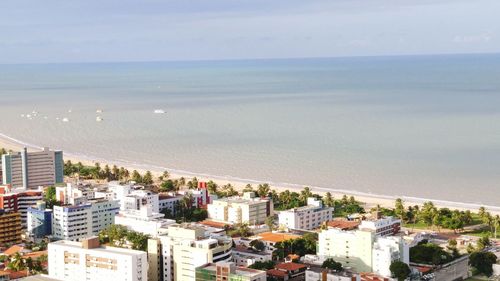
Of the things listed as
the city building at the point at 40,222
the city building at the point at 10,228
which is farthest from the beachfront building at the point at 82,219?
the city building at the point at 10,228

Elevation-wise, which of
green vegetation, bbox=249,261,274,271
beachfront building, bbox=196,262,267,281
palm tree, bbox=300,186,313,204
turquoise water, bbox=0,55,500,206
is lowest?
green vegetation, bbox=249,261,274,271

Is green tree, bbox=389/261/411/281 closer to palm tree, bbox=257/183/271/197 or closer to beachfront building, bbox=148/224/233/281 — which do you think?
beachfront building, bbox=148/224/233/281

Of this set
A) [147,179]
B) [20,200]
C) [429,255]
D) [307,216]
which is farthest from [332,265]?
[147,179]

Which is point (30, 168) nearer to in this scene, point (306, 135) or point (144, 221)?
point (144, 221)

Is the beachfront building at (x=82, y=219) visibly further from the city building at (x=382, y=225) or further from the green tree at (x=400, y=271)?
the green tree at (x=400, y=271)

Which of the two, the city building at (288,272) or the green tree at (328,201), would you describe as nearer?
the city building at (288,272)

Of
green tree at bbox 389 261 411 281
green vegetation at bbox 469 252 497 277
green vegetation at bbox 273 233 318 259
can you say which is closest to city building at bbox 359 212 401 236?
green vegetation at bbox 273 233 318 259

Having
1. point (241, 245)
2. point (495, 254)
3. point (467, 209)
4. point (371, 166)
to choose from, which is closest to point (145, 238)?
point (241, 245)
